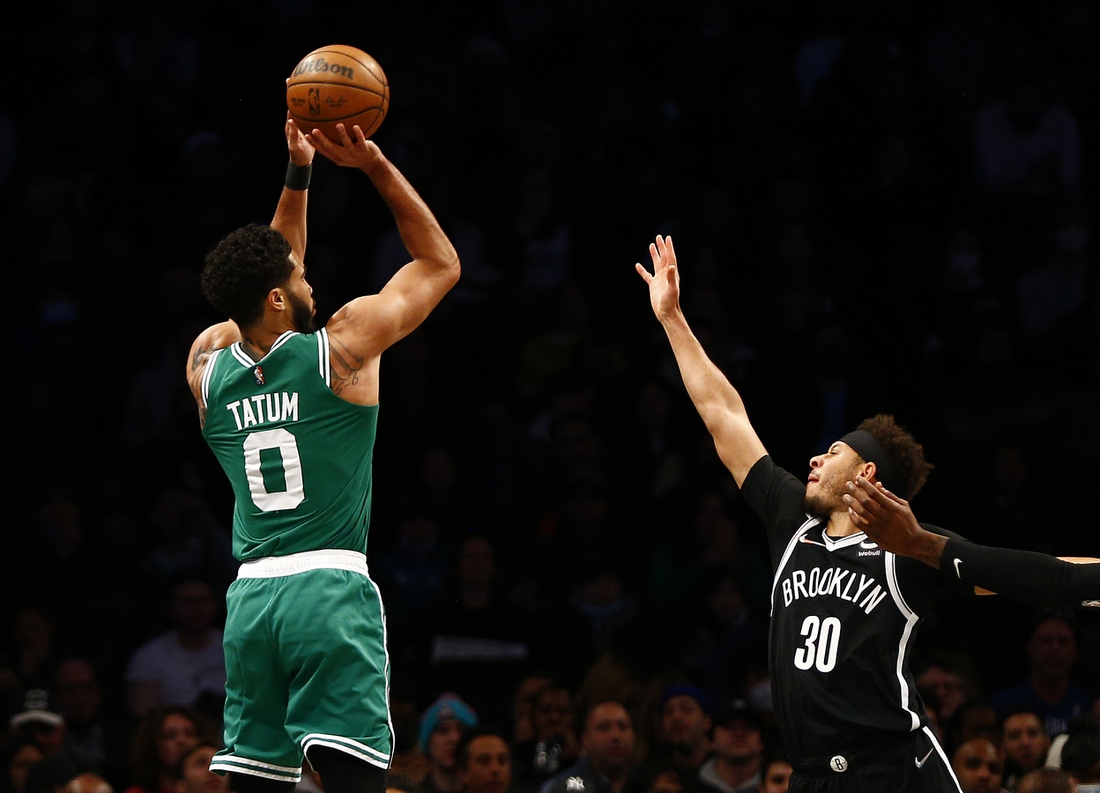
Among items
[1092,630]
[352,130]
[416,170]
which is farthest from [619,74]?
[352,130]

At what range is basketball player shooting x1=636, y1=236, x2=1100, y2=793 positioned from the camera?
15.1 ft

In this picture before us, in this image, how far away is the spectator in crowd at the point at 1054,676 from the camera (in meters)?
8.86

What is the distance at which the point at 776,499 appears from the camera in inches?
217

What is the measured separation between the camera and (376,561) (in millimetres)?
9852

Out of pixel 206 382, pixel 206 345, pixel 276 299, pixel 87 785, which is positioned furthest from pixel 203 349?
pixel 87 785

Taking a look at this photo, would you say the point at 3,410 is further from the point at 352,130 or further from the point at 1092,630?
the point at 1092,630

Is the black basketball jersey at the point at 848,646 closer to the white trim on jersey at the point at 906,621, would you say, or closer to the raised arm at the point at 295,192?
the white trim on jersey at the point at 906,621

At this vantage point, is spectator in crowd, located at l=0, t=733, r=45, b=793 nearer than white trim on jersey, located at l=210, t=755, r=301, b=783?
No

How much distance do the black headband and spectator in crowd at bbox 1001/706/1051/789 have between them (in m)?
3.28

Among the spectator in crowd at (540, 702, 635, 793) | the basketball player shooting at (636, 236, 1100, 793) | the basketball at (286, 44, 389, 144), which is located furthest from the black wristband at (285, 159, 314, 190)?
the spectator in crowd at (540, 702, 635, 793)

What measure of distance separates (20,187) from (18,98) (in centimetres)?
99

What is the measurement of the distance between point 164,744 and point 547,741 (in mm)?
1964

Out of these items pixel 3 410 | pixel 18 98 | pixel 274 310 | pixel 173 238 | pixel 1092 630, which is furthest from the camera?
pixel 18 98

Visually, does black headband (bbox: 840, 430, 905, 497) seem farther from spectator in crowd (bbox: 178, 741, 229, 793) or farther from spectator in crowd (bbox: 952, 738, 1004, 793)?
spectator in crowd (bbox: 178, 741, 229, 793)
